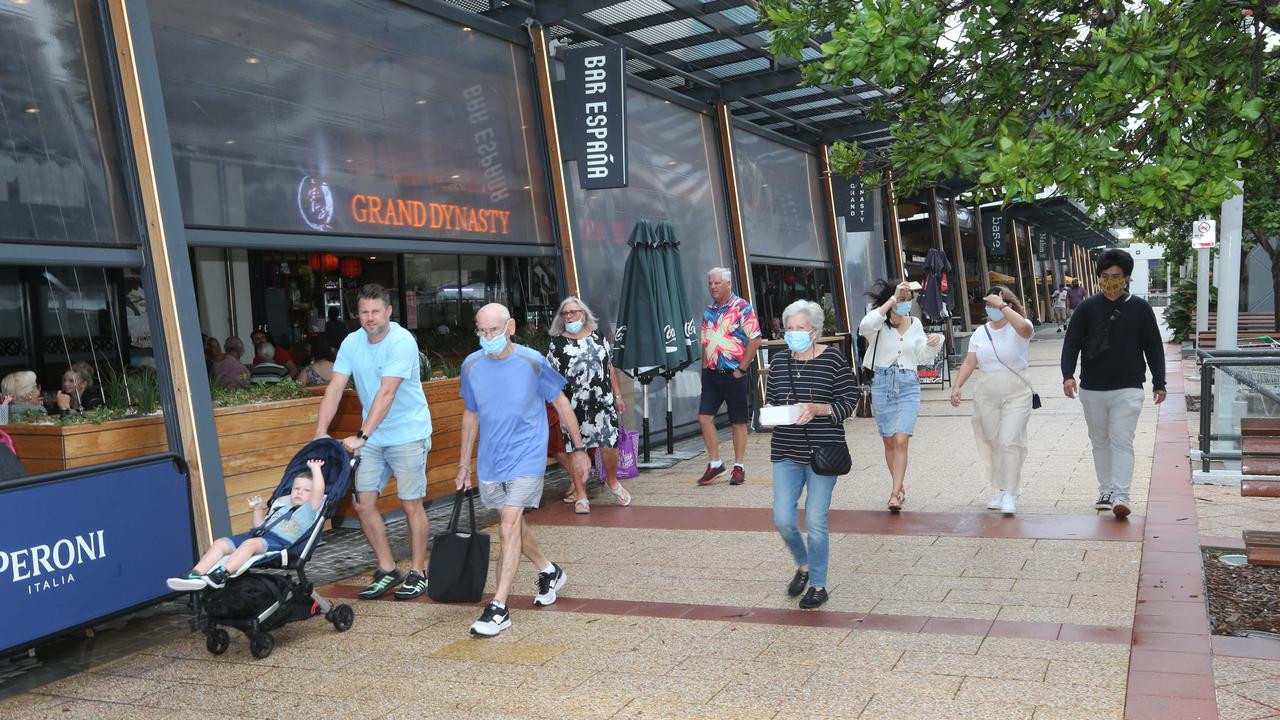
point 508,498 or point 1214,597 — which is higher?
point 508,498

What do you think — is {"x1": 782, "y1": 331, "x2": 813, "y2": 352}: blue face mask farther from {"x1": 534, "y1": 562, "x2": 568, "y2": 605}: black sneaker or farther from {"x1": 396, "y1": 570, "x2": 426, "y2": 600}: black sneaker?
{"x1": 396, "y1": 570, "x2": 426, "y2": 600}: black sneaker

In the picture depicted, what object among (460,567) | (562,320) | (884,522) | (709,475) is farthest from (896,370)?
(460,567)

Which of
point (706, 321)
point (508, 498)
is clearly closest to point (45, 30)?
point (508, 498)

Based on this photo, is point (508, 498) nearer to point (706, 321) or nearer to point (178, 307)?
point (178, 307)

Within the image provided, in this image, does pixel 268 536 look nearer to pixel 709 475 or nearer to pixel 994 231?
pixel 709 475

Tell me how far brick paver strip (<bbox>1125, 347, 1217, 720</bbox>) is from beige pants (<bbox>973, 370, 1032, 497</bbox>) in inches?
38.5

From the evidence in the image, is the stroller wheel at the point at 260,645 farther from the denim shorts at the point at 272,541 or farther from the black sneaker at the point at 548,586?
the black sneaker at the point at 548,586

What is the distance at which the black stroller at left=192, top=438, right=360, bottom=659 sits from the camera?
202 inches

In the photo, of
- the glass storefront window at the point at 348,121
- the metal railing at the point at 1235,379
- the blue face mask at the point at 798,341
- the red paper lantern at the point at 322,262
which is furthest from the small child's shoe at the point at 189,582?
the red paper lantern at the point at 322,262

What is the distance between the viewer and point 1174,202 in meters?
4.22

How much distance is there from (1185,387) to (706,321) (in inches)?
429

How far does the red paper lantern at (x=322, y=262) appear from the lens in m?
13.8

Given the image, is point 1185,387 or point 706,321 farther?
point 1185,387

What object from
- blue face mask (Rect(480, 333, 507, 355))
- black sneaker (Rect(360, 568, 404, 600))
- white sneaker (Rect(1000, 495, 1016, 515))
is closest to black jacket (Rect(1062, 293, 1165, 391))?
white sneaker (Rect(1000, 495, 1016, 515))
